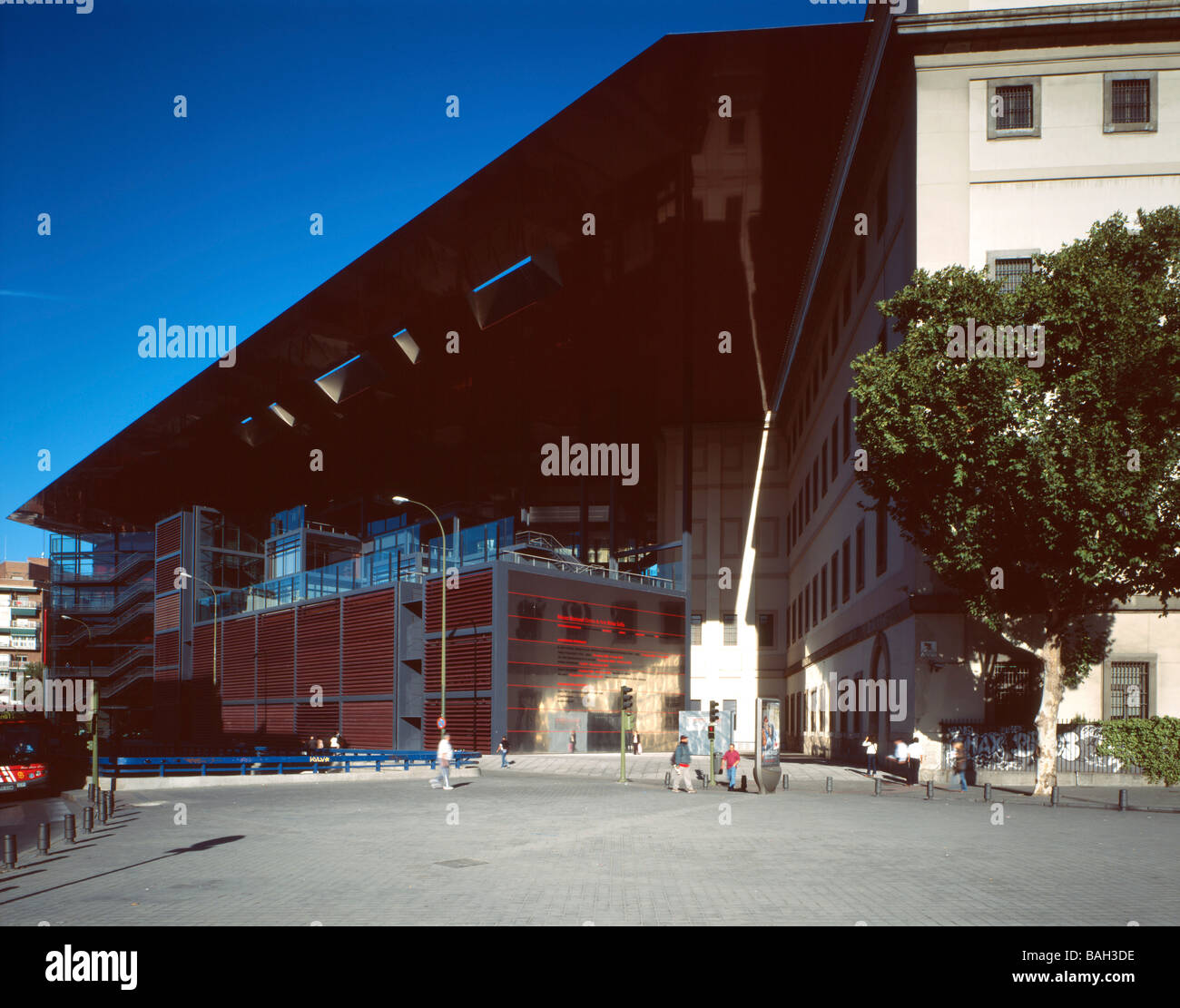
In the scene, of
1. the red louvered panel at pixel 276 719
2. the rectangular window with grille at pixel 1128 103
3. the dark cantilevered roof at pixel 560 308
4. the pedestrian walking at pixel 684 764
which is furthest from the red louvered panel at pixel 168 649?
the rectangular window with grille at pixel 1128 103

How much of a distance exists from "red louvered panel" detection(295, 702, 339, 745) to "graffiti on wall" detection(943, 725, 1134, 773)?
126 feet

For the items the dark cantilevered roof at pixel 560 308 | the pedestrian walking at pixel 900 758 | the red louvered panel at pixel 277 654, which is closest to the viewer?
the pedestrian walking at pixel 900 758

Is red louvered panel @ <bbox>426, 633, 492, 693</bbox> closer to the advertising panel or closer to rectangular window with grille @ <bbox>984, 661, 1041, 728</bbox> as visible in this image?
the advertising panel

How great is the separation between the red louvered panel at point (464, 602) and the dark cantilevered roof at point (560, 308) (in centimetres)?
1314

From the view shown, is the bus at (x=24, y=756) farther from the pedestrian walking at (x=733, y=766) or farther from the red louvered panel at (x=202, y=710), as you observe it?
the red louvered panel at (x=202, y=710)

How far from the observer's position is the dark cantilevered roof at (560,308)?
42031 mm

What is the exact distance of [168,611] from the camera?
8481cm

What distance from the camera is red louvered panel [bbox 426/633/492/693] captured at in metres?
50.6

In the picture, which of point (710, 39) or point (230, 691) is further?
point (230, 691)

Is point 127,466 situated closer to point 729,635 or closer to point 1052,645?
point 729,635

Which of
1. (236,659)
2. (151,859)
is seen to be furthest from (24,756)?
(236,659)

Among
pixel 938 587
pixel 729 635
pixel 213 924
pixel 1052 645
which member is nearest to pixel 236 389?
pixel 729 635

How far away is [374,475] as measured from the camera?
255 ft
